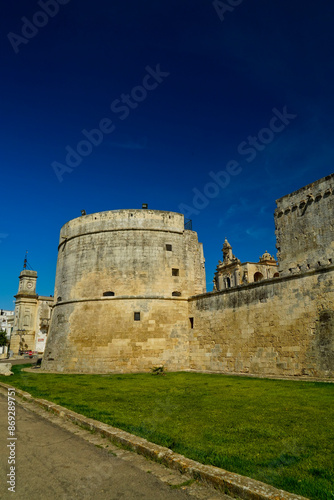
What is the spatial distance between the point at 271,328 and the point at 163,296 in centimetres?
676

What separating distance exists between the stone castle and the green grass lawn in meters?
4.06

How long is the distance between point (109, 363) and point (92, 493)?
14.5 metres

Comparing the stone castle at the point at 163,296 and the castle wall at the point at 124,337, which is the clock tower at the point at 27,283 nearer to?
the stone castle at the point at 163,296

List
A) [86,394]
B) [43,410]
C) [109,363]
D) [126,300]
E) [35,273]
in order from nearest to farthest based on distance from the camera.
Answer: [43,410], [86,394], [109,363], [126,300], [35,273]

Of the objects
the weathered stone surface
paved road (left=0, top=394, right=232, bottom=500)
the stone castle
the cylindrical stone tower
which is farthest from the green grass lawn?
the weathered stone surface

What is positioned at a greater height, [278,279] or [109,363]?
[278,279]

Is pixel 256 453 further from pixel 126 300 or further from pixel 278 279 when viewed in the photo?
pixel 126 300

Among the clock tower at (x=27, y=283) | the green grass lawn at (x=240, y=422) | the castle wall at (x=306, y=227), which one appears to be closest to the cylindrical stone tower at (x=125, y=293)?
the castle wall at (x=306, y=227)

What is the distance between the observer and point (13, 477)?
4012mm

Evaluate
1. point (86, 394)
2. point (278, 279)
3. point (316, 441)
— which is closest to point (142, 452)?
point (316, 441)

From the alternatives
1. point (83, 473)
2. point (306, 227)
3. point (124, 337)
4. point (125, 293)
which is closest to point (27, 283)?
point (125, 293)

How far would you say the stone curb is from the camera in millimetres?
3299

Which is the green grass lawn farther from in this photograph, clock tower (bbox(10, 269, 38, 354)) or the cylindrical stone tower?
clock tower (bbox(10, 269, 38, 354))

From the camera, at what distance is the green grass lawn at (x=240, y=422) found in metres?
3.94
